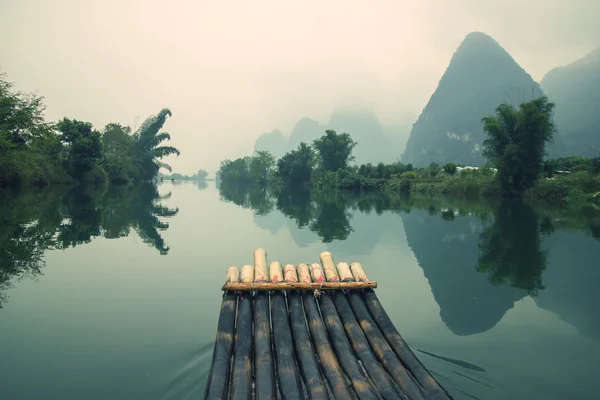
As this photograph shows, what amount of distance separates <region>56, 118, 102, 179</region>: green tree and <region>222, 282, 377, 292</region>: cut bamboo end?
45.1m

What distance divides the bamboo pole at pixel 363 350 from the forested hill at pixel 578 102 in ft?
429

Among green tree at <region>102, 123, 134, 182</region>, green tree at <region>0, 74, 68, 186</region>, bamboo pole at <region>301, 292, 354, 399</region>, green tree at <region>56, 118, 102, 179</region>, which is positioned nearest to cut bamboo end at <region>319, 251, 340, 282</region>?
bamboo pole at <region>301, 292, 354, 399</region>

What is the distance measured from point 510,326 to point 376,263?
3.99 metres

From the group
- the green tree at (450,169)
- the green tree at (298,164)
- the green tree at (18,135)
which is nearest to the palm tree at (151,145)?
the green tree at (298,164)

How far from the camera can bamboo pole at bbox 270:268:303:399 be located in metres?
2.77

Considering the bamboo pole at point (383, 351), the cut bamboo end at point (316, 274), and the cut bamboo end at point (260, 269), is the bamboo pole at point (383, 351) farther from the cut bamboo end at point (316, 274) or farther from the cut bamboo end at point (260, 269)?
the cut bamboo end at point (260, 269)

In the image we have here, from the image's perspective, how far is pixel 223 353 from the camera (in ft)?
10.3

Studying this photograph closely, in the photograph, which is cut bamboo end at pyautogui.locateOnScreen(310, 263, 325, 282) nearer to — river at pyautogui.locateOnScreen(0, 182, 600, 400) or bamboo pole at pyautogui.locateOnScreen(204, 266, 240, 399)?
bamboo pole at pyautogui.locateOnScreen(204, 266, 240, 399)

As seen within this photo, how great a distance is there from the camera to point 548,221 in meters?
18.2

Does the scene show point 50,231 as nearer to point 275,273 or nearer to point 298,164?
point 275,273

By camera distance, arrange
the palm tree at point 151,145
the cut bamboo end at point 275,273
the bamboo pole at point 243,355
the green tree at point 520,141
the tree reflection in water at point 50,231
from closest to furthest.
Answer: the bamboo pole at point 243,355 < the cut bamboo end at point 275,273 < the tree reflection in water at point 50,231 < the green tree at point 520,141 < the palm tree at point 151,145

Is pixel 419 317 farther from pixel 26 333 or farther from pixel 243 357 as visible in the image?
pixel 26 333

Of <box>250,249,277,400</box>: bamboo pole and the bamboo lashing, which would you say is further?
the bamboo lashing

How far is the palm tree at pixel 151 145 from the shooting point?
67625 mm
